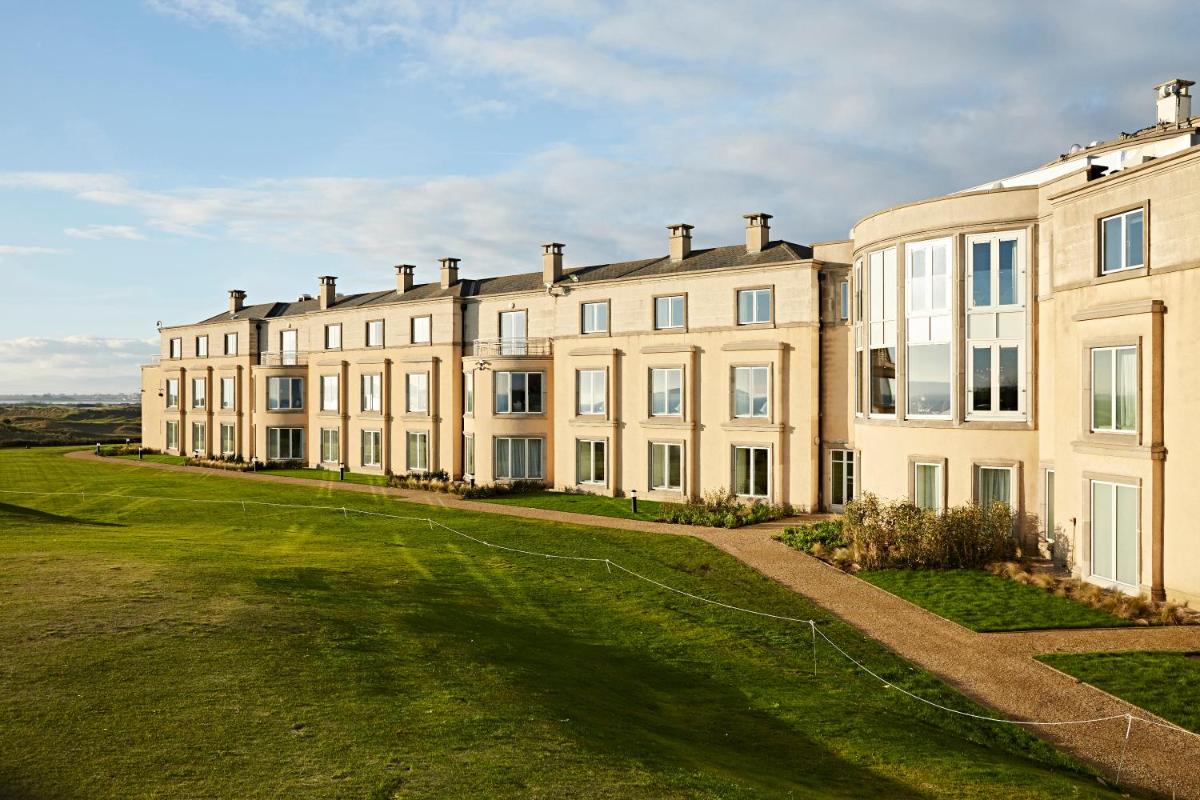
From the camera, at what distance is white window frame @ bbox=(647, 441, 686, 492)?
119 ft

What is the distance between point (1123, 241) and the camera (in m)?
20.1

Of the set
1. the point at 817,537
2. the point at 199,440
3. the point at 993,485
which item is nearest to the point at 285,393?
the point at 199,440

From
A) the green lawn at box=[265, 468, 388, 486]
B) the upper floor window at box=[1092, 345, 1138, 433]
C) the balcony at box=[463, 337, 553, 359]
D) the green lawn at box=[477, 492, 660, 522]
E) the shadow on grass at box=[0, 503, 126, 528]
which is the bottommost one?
→ the green lawn at box=[477, 492, 660, 522]

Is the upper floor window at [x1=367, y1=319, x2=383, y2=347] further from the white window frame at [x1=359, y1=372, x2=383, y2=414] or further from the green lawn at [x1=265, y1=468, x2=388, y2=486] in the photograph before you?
the green lawn at [x1=265, y1=468, x2=388, y2=486]

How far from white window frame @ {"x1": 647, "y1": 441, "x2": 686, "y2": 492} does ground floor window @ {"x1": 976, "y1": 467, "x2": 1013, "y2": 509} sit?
44.4 feet

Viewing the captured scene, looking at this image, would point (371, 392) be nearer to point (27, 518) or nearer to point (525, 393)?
point (525, 393)

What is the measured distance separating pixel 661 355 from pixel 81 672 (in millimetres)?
28502

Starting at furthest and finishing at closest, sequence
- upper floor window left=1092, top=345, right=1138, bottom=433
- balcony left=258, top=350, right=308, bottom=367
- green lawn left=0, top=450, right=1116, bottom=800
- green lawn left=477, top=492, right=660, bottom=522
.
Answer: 1. balcony left=258, top=350, right=308, bottom=367
2. green lawn left=477, top=492, right=660, bottom=522
3. upper floor window left=1092, top=345, right=1138, bottom=433
4. green lawn left=0, top=450, right=1116, bottom=800

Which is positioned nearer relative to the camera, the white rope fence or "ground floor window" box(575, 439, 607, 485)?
the white rope fence

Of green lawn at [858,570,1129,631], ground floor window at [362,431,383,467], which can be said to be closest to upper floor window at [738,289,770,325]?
green lawn at [858,570,1129,631]

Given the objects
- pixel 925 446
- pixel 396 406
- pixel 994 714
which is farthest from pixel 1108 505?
pixel 396 406

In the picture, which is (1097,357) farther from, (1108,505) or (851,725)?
(851,725)

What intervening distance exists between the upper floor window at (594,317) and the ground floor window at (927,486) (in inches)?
669

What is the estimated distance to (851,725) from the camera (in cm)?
1249
